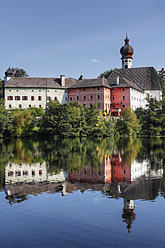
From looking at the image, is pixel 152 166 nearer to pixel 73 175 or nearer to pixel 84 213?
pixel 73 175

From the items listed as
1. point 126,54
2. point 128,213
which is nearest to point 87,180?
point 128,213

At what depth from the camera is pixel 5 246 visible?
708 centimetres

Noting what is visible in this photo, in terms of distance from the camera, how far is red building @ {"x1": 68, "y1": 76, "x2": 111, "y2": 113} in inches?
3071

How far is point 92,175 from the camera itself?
15930 mm

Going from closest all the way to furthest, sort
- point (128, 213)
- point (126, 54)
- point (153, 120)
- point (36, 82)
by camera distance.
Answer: point (128, 213)
point (153, 120)
point (36, 82)
point (126, 54)

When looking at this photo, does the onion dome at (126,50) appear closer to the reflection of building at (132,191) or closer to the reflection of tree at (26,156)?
the reflection of tree at (26,156)

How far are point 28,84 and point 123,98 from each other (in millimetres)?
25112

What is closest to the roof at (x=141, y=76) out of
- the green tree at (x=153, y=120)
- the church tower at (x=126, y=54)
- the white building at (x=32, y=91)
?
the church tower at (x=126, y=54)

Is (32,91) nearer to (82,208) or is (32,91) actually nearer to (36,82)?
(36,82)

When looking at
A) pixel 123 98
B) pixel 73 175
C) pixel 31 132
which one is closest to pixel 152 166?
pixel 73 175

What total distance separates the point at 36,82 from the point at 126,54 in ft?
108

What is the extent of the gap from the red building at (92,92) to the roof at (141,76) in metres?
10.7

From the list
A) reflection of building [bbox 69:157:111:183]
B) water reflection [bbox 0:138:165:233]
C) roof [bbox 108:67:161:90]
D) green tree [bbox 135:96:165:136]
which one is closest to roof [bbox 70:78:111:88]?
roof [bbox 108:67:161:90]

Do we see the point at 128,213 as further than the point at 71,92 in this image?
No
